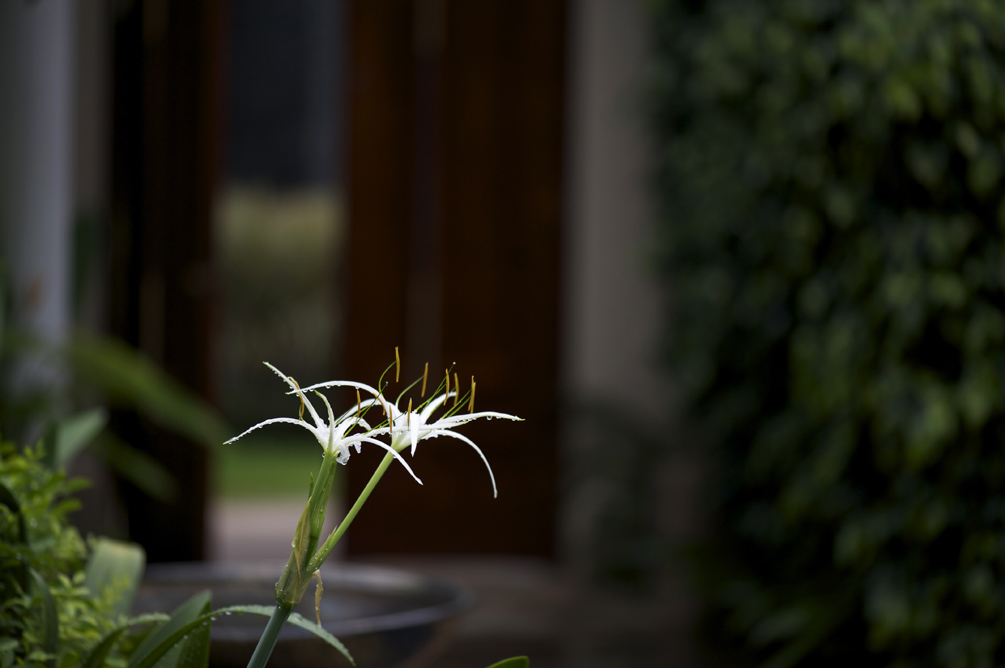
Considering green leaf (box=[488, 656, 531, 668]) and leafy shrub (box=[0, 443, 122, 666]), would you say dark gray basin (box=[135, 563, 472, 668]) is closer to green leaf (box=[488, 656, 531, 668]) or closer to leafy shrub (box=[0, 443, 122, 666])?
leafy shrub (box=[0, 443, 122, 666])

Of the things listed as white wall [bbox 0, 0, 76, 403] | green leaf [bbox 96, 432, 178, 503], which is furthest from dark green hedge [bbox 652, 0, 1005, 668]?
green leaf [bbox 96, 432, 178, 503]

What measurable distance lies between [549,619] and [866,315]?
4.92 ft

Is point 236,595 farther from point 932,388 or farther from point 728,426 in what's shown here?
point 728,426

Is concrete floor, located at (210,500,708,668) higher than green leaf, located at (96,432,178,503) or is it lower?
lower

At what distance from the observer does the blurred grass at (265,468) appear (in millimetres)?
5785

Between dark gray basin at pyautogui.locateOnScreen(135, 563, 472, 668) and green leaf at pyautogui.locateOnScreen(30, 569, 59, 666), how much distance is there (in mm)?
193

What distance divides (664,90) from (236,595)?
8.67 feet

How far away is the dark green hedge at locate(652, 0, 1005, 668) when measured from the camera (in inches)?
67.9

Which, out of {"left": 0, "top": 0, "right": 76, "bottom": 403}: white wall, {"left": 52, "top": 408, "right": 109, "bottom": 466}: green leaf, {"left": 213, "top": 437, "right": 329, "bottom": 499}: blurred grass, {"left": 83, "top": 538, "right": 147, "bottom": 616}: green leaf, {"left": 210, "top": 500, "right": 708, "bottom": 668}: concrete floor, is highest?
{"left": 0, "top": 0, "right": 76, "bottom": 403}: white wall

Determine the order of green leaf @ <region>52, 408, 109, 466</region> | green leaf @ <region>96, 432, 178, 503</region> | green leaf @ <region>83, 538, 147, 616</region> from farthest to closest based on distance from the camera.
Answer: green leaf @ <region>96, 432, 178, 503</region> → green leaf @ <region>52, 408, 109, 466</region> → green leaf @ <region>83, 538, 147, 616</region>

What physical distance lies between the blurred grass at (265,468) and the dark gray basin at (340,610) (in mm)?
4462

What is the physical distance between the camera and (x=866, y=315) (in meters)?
1.93

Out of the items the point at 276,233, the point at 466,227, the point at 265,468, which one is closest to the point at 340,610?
the point at 466,227

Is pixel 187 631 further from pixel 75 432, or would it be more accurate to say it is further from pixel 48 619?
pixel 75 432
